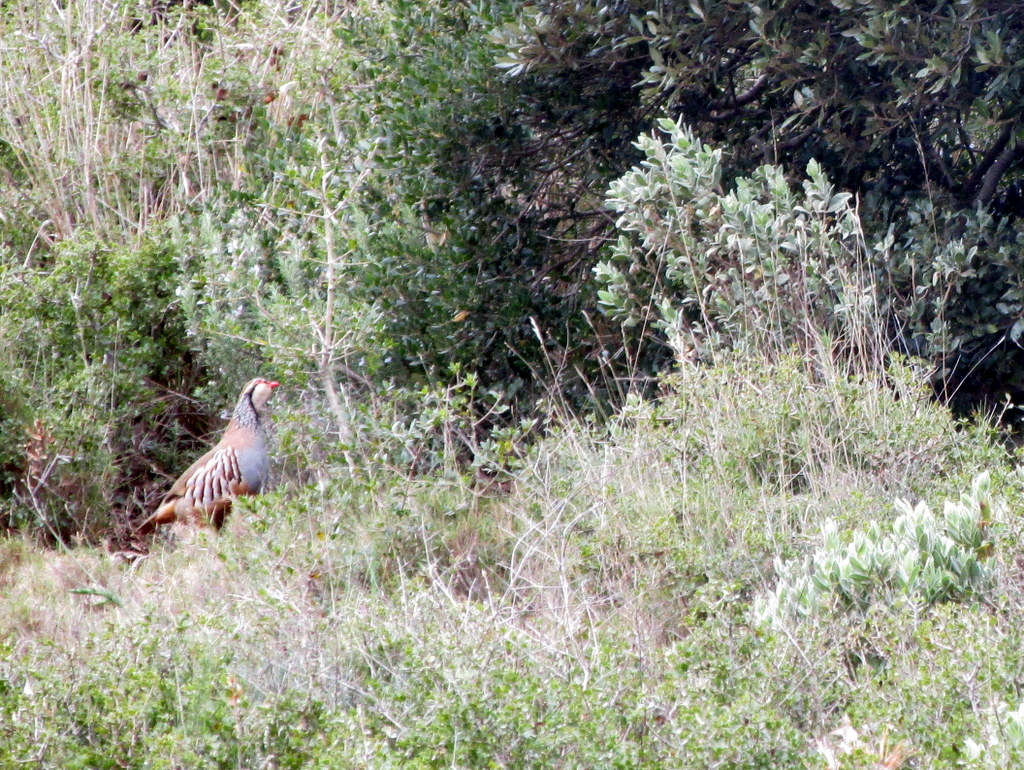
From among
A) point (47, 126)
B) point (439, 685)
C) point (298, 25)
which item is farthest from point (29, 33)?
point (439, 685)

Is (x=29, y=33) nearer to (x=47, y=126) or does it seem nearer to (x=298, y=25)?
(x=47, y=126)

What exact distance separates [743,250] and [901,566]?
215cm

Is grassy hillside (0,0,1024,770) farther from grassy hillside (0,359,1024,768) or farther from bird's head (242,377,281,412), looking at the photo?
bird's head (242,377,281,412)

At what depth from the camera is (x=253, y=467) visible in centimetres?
621

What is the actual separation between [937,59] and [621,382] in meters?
2.31

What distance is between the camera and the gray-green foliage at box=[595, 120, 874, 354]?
5.32 m

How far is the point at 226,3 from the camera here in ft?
34.6

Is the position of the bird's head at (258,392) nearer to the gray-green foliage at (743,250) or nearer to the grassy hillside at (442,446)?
the grassy hillside at (442,446)

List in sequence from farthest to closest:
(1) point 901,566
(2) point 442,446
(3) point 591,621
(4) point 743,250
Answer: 1. (2) point 442,446
2. (4) point 743,250
3. (3) point 591,621
4. (1) point 901,566

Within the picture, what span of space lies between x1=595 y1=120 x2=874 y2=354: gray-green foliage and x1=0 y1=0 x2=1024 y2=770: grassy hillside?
0.08ft

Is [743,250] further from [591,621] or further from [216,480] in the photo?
[216,480]

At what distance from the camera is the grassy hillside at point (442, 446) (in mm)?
3043

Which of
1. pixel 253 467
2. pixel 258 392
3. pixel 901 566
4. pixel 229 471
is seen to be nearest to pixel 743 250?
pixel 901 566

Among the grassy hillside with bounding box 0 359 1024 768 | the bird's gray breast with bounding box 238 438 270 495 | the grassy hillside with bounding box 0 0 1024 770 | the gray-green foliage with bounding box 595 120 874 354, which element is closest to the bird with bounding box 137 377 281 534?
the bird's gray breast with bounding box 238 438 270 495
